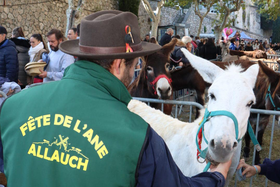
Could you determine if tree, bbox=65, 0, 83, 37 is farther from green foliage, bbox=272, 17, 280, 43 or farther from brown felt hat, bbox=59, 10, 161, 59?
green foliage, bbox=272, 17, 280, 43

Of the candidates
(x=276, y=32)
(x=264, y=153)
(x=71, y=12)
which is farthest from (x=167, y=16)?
(x=276, y=32)

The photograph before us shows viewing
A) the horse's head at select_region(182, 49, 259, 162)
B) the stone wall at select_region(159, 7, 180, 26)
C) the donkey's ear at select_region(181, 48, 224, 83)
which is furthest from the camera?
the stone wall at select_region(159, 7, 180, 26)

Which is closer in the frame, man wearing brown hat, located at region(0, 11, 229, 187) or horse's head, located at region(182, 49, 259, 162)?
man wearing brown hat, located at region(0, 11, 229, 187)

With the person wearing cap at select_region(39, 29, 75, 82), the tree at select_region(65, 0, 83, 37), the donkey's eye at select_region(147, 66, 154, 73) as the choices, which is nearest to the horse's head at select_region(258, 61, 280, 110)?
the donkey's eye at select_region(147, 66, 154, 73)

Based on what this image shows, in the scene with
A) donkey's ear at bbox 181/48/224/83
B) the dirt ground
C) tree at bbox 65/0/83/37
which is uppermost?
tree at bbox 65/0/83/37

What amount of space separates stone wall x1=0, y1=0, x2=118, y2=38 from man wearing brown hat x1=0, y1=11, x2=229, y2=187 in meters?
12.0

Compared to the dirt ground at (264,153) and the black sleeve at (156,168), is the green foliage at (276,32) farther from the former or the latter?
the black sleeve at (156,168)

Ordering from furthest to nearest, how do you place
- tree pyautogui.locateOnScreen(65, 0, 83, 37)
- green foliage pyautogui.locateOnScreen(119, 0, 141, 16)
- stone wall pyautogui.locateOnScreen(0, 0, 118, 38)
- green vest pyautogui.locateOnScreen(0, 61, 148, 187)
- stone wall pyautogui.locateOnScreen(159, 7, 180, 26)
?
stone wall pyautogui.locateOnScreen(159, 7, 180, 26) → green foliage pyautogui.locateOnScreen(119, 0, 141, 16) → stone wall pyautogui.locateOnScreen(0, 0, 118, 38) → tree pyautogui.locateOnScreen(65, 0, 83, 37) → green vest pyautogui.locateOnScreen(0, 61, 148, 187)

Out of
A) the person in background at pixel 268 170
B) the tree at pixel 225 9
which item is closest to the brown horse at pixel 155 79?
the person in background at pixel 268 170

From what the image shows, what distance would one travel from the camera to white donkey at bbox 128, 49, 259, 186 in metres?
1.82

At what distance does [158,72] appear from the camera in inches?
188

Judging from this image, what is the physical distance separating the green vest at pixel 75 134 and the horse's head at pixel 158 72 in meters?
3.34

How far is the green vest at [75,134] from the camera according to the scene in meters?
1.09

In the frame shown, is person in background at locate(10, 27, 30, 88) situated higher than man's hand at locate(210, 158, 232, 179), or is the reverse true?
person in background at locate(10, 27, 30, 88)
